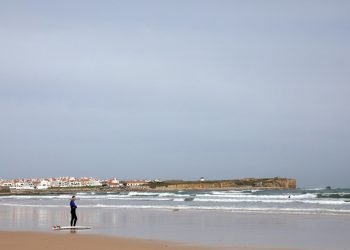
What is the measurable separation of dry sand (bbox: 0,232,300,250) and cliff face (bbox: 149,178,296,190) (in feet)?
388

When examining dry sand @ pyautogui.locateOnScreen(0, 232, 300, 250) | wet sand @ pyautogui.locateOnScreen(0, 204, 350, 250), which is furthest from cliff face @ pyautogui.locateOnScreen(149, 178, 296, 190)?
dry sand @ pyautogui.locateOnScreen(0, 232, 300, 250)

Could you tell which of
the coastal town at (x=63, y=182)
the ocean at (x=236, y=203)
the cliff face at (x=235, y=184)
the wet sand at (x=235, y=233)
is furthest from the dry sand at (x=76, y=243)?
the coastal town at (x=63, y=182)

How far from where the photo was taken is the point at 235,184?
458 ft

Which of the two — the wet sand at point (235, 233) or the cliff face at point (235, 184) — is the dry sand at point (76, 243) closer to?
the wet sand at point (235, 233)

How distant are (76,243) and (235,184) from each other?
410 ft

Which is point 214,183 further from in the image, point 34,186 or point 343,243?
point 343,243

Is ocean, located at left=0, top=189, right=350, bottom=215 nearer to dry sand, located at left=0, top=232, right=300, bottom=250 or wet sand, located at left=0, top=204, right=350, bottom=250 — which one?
wet sand, located at left=0, top=204, right=350, bottom=250

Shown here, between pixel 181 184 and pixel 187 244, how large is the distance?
123003 mm

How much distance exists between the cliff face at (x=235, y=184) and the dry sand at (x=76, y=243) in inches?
4650

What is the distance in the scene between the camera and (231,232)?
64.5 feet

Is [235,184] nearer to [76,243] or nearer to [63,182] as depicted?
[63,182]

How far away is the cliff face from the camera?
137m

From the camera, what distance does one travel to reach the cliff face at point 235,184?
13688 cm

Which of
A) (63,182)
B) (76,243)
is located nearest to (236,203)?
(76,243)
